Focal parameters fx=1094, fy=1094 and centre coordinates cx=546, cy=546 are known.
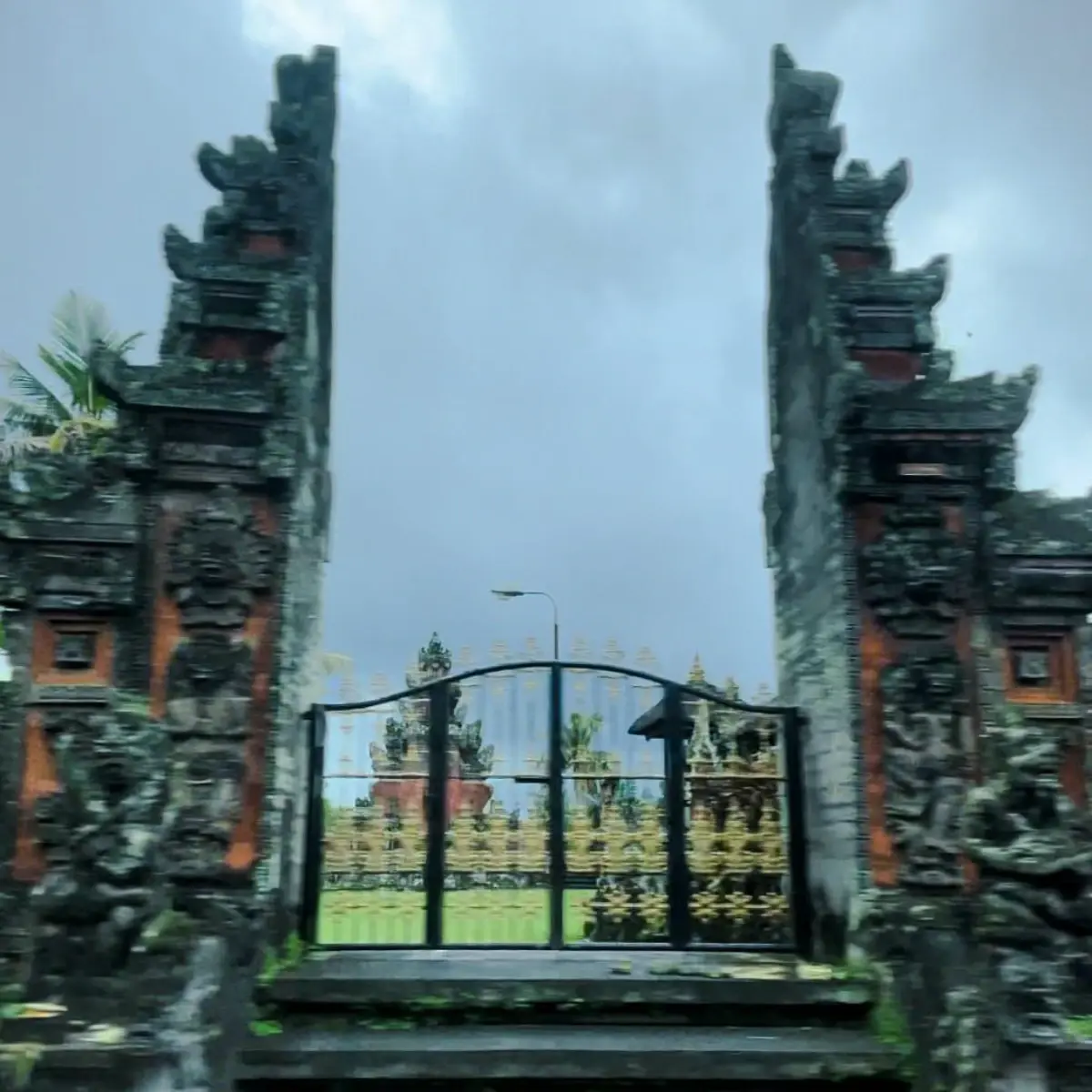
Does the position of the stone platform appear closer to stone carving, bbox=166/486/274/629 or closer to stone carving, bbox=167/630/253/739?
stone carving, bbox=167/630/253/739

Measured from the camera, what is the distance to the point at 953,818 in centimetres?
639

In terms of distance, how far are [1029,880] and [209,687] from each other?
15.3 ft

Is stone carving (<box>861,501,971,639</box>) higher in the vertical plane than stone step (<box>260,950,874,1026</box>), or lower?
higher

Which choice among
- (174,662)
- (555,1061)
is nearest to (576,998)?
(555,1061)

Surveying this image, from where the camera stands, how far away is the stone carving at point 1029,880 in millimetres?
5359

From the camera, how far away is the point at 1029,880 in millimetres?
5695

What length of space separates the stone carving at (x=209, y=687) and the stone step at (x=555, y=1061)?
176 centimetres

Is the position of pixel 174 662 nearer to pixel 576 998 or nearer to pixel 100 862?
pixel 100 862

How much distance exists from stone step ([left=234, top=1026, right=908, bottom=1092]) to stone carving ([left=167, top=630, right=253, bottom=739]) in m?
1.76

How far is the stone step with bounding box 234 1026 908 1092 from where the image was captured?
540 centimetres

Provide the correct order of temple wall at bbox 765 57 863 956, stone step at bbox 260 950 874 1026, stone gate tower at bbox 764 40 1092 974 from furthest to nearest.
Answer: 1. temple wall at bbox 765 57 863 956
2. stone gate tower at bbox 764 40 1092 974
3. stone step at bbox 260 950 874 1026

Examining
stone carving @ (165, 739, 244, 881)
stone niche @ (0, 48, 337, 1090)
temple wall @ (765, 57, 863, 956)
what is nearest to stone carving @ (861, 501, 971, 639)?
temple wall @ (765, 57, 863, 956)

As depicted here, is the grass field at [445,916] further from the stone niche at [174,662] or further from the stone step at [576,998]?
the stone step at [576,998]

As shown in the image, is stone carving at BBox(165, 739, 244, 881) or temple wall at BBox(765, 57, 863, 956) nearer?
stone carving at BBox(165, 739, 244, 881)
